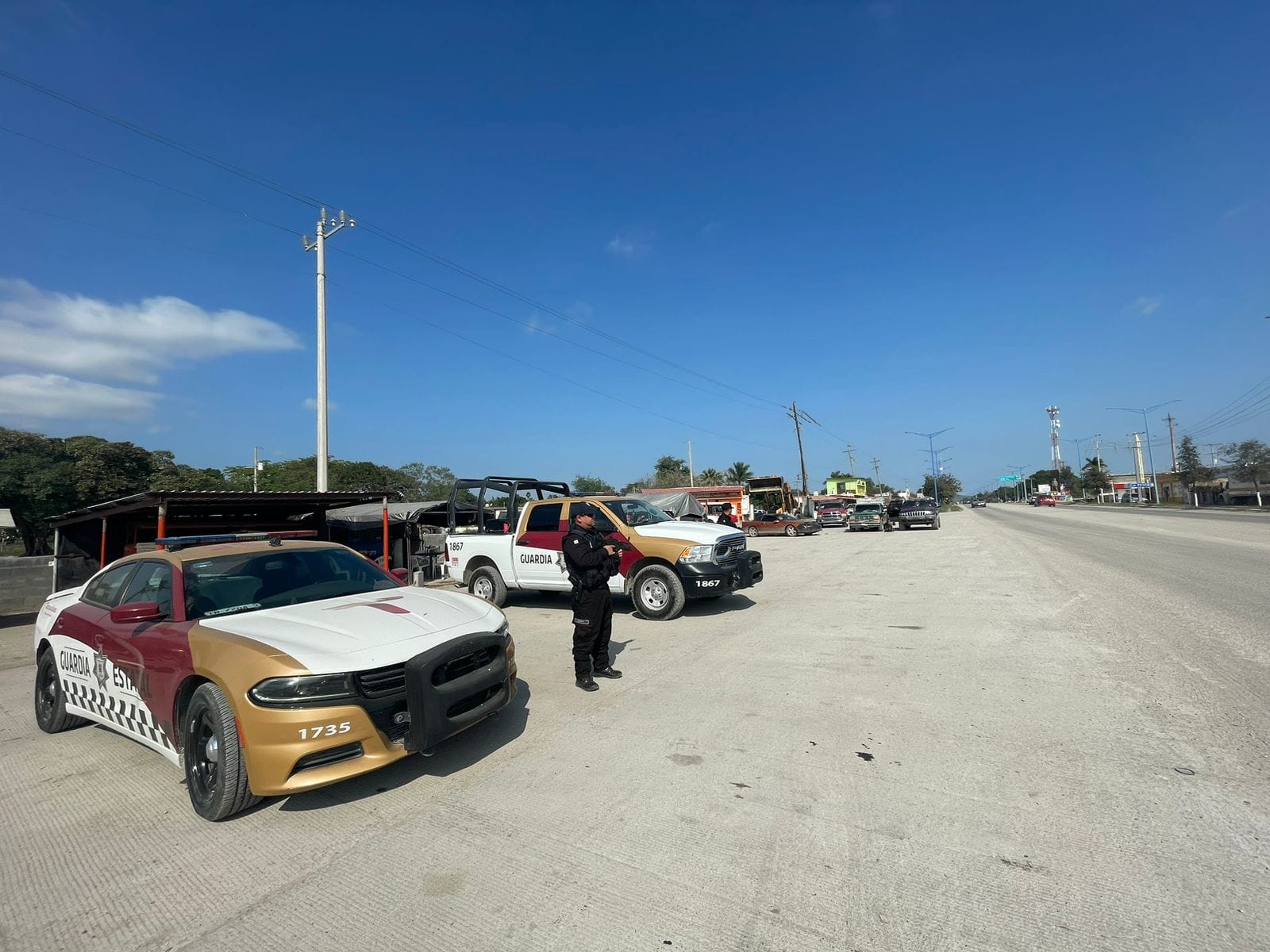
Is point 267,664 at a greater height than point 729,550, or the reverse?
point 729,550

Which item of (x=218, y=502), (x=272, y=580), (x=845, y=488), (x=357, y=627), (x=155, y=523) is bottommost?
(x=357, y=627)

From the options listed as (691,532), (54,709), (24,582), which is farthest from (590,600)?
(24,582)

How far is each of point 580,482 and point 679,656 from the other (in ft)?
234

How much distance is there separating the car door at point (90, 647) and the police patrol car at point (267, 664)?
0.02 meters

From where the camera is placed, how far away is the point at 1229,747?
12.8 ft

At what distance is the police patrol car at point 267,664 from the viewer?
337 centimetres

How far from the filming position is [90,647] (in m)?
4.62

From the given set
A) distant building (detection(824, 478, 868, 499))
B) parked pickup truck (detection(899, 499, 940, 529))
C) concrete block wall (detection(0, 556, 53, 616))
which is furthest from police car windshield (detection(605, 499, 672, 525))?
distant building (detection(824, 478, 868, 499))

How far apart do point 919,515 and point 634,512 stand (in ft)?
94.0

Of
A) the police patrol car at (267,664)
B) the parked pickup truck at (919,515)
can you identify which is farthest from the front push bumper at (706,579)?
the parked pickup truck at (919,515)

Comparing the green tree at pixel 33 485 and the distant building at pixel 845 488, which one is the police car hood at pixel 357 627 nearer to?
the green tree at pixel 33 485

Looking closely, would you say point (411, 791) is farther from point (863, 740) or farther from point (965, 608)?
point (965, 608)

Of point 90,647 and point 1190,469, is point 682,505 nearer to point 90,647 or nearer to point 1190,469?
point 90,647

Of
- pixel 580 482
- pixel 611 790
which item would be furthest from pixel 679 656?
pixel 580 482
